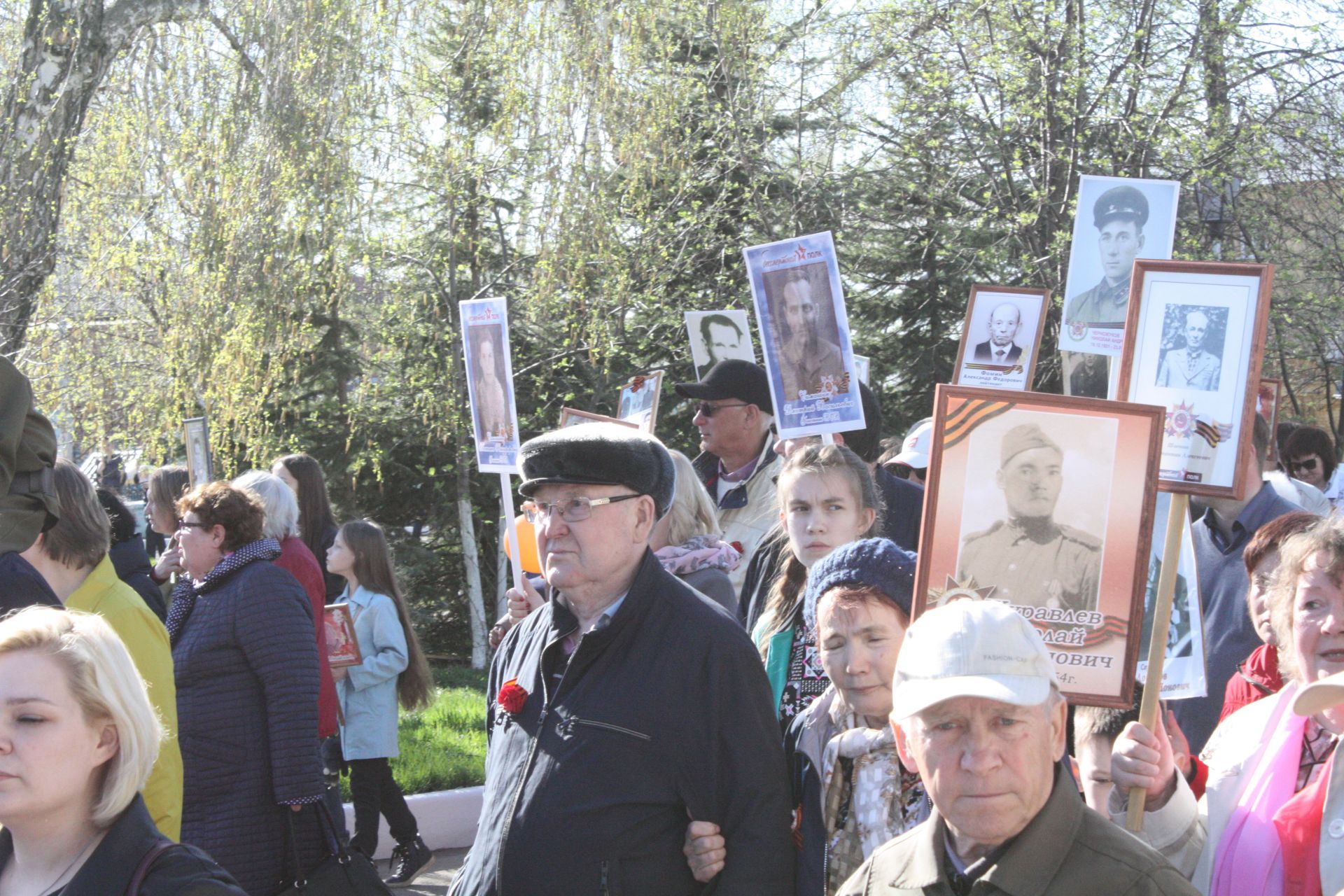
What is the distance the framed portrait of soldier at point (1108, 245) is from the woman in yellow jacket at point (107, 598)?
14.2 feet

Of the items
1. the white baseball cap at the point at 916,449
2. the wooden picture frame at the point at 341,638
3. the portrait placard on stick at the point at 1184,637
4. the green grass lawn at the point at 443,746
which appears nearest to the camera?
the portrait placard on stick at the point at 1184,637

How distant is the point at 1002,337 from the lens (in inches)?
279

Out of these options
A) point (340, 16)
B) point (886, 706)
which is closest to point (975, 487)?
point (886, 706)

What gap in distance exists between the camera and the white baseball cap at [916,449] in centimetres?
721

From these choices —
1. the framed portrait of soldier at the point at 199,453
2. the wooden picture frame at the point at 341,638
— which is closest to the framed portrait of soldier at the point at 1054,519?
the wooden picture frame at the point at 341,638

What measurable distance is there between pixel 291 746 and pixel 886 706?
2382 mm

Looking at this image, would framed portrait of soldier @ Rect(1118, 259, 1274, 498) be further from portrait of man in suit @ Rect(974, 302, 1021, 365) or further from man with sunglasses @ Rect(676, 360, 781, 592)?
portrait of man in suit @ Rect(974, 302, 1021, 365)

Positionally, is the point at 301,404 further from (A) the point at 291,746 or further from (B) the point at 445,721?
(A) the point at 291,746

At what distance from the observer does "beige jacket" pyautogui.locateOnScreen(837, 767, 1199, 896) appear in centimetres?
213

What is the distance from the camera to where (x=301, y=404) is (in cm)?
1518

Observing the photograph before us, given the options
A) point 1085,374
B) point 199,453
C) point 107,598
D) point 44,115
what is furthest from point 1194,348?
point 44,115

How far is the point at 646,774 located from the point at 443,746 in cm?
626

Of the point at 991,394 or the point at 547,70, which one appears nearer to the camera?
the point at 991,394

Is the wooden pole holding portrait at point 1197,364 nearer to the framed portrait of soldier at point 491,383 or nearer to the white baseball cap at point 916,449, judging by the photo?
the framed portrait of soldier at point 491,383
